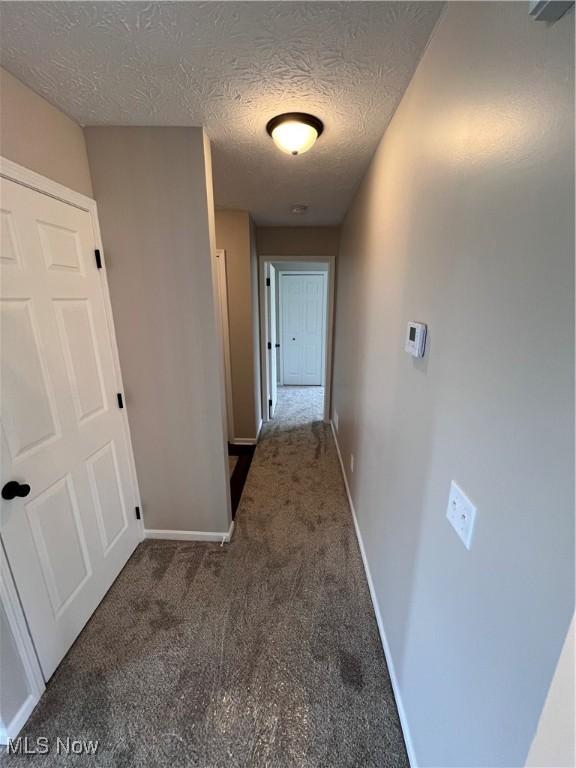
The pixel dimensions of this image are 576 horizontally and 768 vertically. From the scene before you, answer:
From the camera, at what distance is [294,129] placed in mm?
1389

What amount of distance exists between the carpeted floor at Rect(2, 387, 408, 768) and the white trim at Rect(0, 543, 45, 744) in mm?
49

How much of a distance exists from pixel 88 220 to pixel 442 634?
2251mm

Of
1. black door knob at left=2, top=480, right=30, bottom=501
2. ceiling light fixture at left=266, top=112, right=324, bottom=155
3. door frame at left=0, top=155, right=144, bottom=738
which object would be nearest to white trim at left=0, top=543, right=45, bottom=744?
door frame at left=0, top=155, right=144, bottom=738

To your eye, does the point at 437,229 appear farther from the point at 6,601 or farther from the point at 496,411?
the point at 6,601

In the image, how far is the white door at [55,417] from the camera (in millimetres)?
1160

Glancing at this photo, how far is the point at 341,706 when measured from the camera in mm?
1215

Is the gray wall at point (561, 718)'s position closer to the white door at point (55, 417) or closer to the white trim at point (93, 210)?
the white door at point (55, 417)

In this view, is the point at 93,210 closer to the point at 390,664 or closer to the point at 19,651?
the point at 19,651

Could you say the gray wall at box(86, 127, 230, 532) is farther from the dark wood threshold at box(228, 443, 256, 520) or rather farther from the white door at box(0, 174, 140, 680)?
the dark wood threshold at box(228, 443, 256, 520)

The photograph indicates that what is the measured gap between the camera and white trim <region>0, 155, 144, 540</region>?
1150mm

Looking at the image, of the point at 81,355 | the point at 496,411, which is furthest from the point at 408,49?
the point at 81,355

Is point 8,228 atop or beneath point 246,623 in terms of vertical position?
atop

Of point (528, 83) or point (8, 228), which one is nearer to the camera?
point (528, 83)

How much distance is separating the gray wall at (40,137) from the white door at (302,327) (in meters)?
4.04
